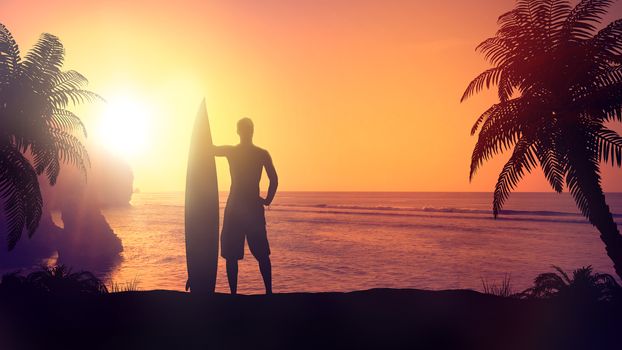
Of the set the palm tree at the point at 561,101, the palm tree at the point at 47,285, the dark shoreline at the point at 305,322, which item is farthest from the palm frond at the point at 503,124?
the palm tree at the point at 47,285

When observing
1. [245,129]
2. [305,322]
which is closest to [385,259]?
[245,129]

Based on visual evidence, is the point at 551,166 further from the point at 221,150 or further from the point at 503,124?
the point at 221,150

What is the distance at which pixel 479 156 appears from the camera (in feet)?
32.7

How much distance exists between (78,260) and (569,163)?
2038 centimetres

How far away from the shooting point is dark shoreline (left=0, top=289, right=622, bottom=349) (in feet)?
18.2

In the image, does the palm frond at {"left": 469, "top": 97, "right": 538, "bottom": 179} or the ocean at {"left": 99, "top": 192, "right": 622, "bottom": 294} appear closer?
the palm frond at {"left": 469, "top": 97, "right": 538, "bottom": 179}

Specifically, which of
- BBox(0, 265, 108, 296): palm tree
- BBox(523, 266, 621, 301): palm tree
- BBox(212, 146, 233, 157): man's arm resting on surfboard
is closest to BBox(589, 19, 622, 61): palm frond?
BBox(523, 266, 621, 301): palm tree

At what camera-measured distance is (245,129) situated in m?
7.74

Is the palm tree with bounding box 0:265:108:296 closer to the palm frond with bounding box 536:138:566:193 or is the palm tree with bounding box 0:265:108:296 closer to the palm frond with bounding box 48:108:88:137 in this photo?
the palm frond with bounding box 48:108:88:137

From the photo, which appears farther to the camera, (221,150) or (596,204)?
(596,204)

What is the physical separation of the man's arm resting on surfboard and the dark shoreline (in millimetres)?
2405

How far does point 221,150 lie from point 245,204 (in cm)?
108

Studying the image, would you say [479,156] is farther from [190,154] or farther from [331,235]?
[331,235]

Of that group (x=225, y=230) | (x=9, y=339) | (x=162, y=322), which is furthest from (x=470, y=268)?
(x=9, y=339)
